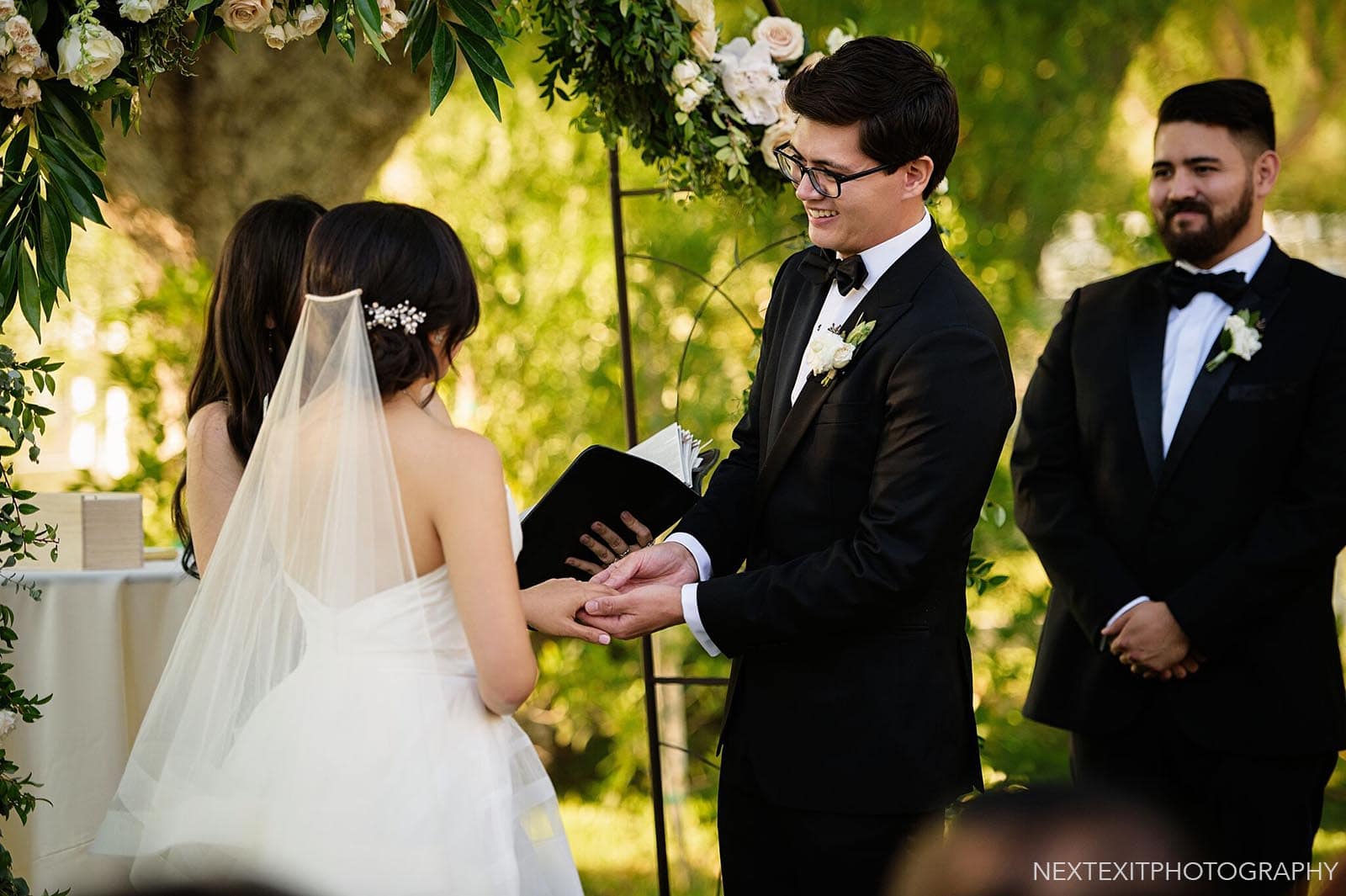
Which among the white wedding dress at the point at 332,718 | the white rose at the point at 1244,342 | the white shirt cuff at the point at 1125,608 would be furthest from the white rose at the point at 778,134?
the white wedding dress at the point at 332,718

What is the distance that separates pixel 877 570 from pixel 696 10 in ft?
4.79

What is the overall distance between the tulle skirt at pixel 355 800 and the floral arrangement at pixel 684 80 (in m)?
1.49

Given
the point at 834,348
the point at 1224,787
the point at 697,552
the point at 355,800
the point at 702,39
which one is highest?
the point at 702,39

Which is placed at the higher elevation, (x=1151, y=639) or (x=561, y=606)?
(x=561, y=606)

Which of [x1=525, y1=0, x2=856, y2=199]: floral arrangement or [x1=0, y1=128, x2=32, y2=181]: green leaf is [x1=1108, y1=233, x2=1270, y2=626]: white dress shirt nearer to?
[x1=525, y1=0, x2=856, y2=199]: floral arrangement

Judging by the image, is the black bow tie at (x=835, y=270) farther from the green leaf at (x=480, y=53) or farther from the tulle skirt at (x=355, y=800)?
the tulle skirt at (x=355, y=800)

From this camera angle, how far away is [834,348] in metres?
2.40

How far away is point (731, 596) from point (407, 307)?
2.61 ft

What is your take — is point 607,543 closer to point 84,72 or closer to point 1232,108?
point 84,72

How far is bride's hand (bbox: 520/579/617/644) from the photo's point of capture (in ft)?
8.20

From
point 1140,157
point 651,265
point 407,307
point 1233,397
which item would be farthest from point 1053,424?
point 1140,157

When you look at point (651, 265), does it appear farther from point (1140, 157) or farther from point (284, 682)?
point (1140, 157)

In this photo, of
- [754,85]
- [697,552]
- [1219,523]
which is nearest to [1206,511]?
[1219,523]

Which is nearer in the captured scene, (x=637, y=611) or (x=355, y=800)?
(x=355, y=800)
